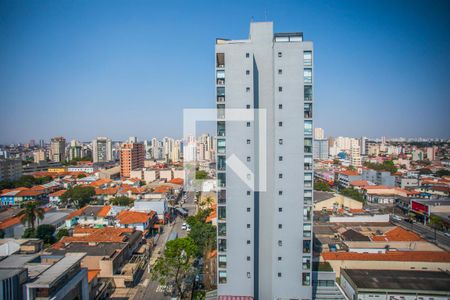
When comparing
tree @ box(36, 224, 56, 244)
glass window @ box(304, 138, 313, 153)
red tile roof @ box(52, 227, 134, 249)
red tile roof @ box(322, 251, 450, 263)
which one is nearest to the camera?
glass window @ box(304, 138, 313, 153)

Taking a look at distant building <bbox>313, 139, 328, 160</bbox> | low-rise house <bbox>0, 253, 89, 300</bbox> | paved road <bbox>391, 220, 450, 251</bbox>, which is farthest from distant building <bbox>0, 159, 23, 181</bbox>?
distant building <bbox>313, 139, 328, 160</bbox>

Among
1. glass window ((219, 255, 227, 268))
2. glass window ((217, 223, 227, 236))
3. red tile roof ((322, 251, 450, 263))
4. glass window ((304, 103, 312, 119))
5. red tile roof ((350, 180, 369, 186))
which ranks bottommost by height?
red tile roof ((322, 251, 450, 263))

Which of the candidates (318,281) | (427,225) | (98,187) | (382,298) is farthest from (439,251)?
(98,187)

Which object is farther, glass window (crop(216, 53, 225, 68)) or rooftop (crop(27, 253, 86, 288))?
glass window (crop(216, 53, 225, 68))

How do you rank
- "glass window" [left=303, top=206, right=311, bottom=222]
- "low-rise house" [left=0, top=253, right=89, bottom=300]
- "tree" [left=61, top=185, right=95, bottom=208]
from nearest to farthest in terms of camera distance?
"low-rise house" [left=0, top=253, right=89, bottom=300], "glass window" [left=303, top=206, right=311, bottom=222], "tree" [left=61, top=185, right=95, bottom=208]

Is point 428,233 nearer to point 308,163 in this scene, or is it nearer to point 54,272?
point 308,163

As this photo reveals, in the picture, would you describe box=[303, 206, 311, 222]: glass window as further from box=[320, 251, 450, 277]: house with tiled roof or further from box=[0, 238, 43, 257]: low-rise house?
box=[0, 238, 43, 257]: low-rise house

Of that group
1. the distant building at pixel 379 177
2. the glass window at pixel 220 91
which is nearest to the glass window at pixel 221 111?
the glass window at pixel 220 91
